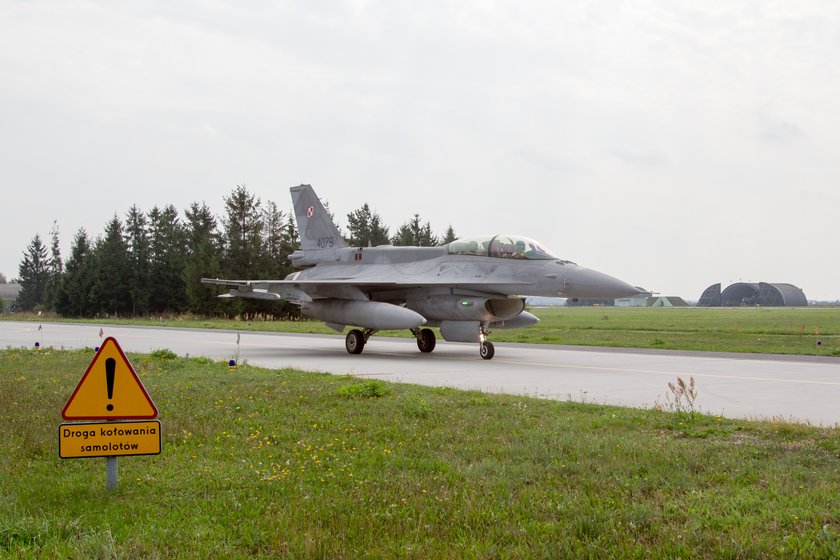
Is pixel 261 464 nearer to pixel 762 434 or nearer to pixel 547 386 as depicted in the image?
pixel 762 434

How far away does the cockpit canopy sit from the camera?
18.3 m

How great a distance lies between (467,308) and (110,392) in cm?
1386

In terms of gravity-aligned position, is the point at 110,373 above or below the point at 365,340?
above

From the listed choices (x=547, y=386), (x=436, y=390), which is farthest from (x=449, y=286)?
(x=436, y=390)

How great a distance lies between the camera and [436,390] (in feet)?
37.4

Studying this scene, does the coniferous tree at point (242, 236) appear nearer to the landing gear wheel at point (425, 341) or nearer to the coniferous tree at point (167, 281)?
the coniferous tree at point (167, 281)

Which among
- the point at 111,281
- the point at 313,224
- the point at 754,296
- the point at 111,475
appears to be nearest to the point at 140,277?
the point at 111,281

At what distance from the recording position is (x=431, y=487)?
5.60 m

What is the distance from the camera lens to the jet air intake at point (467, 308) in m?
18.7

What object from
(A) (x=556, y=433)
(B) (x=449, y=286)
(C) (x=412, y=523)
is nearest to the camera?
(C) (x=412, y=523)

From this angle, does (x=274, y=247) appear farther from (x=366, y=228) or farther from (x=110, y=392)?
(x=110, y=392)

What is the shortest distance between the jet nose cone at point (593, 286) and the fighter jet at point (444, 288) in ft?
0.08

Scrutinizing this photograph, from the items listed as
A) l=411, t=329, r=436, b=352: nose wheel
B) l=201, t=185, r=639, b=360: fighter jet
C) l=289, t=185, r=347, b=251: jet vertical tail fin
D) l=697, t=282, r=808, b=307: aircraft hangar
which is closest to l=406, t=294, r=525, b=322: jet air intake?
Answer: l=201, t=185, r=639, b=360: fighter jet

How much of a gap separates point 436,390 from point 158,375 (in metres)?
5.59
